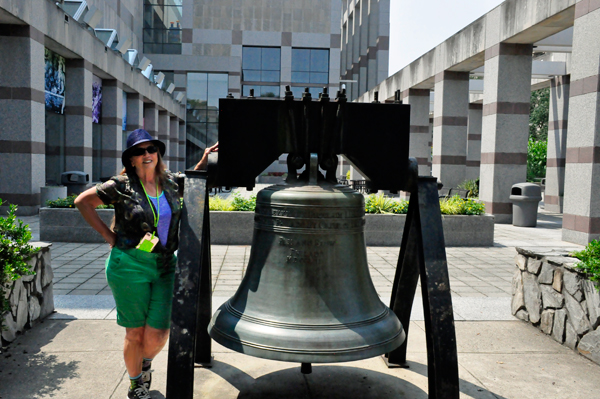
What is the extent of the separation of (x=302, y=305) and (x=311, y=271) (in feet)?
0.69

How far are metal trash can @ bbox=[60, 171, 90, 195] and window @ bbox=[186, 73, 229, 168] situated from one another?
24287 mm

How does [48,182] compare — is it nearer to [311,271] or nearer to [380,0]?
[311,271]

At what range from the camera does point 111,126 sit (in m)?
22.3

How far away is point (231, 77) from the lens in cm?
4022

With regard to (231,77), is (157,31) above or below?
above

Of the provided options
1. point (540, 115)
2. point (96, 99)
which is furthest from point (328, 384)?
point (540, 115)

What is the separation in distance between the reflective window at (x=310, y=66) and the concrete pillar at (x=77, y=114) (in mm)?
28536

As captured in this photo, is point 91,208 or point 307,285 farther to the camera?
point 91,208

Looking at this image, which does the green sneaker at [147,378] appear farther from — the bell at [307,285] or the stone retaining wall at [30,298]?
the stone retaining wall at [30,298]

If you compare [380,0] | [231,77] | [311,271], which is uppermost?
[380,0]

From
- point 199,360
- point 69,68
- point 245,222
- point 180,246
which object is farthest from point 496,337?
point 69,68

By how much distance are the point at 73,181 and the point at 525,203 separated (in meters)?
14.2

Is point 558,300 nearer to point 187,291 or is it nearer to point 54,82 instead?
point 187,291

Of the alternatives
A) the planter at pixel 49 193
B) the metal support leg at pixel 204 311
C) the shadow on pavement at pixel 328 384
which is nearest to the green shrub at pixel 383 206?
the shadow on pavement at pixel 328 384
